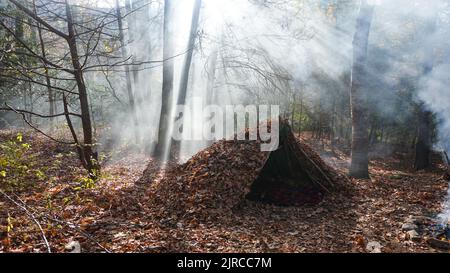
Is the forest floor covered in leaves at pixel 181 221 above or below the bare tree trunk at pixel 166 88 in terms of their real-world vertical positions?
below

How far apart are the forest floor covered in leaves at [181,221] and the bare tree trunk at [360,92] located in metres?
1.60

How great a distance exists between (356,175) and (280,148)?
11.5 ft

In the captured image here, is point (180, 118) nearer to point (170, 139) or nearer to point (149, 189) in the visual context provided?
point (170, 139)

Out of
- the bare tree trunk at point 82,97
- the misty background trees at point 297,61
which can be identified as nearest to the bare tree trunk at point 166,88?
the misty background trees at point 297,61

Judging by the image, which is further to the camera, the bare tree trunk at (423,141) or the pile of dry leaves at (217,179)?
the bare tree trunk at (423,141)

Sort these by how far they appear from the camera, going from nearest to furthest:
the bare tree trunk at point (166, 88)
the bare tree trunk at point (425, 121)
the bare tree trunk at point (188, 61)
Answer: the bare tree trunk at point (166, 88), the bare tree trunk at point (188, 61), the bare tree trunk at point (425, 121)

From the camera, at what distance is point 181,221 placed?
5.73 m

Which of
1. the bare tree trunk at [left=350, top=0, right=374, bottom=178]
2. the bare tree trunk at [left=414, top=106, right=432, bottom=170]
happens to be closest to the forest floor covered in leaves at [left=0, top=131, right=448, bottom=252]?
the bare tree trunk at [left=350, top=0, right=374, bottom=178]

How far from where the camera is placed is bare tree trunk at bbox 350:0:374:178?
9383 mm

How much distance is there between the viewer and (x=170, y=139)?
1312 cm

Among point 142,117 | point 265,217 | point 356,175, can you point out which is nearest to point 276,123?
point 265,217

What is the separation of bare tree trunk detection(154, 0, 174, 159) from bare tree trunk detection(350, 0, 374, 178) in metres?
6.58

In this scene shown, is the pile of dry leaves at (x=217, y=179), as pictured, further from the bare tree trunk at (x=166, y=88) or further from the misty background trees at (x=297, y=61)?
the bare tree trunk at (x=166, y=88)

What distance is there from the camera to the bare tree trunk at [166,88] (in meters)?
12.1
